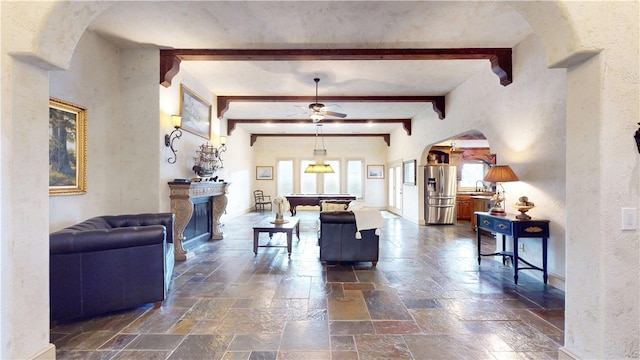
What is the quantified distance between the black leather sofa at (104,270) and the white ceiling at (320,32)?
93.6 inches

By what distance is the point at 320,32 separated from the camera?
11.5ft

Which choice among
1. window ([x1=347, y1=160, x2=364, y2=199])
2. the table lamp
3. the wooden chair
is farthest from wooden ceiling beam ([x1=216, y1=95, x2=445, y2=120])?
window ([x1=347, y1=160, x2=364, y2=199])

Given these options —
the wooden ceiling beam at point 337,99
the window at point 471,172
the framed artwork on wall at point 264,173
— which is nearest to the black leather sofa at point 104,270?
the wooden ceiling beam at point 337,99

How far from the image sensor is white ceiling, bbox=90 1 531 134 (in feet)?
9.86

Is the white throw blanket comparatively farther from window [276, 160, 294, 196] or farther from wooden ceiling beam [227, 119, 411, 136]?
window [276, 160, 294, 196]

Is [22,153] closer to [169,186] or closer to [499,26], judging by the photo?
[169,186]

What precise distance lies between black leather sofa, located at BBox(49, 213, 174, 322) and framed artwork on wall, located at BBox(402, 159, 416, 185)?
6.78 meters

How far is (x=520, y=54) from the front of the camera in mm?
3791

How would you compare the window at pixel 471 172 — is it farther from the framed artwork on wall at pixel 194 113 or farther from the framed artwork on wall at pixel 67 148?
the framed artwork on wall at pixel 67 148

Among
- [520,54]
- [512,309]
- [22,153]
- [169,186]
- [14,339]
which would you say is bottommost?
[512,309]

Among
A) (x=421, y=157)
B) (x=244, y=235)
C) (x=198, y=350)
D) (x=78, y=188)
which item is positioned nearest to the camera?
(x=198, y=350)

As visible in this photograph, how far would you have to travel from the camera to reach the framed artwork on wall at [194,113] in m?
4.70

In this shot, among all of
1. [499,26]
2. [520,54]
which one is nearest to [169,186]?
→ [499,26]

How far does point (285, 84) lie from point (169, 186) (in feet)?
9.17
